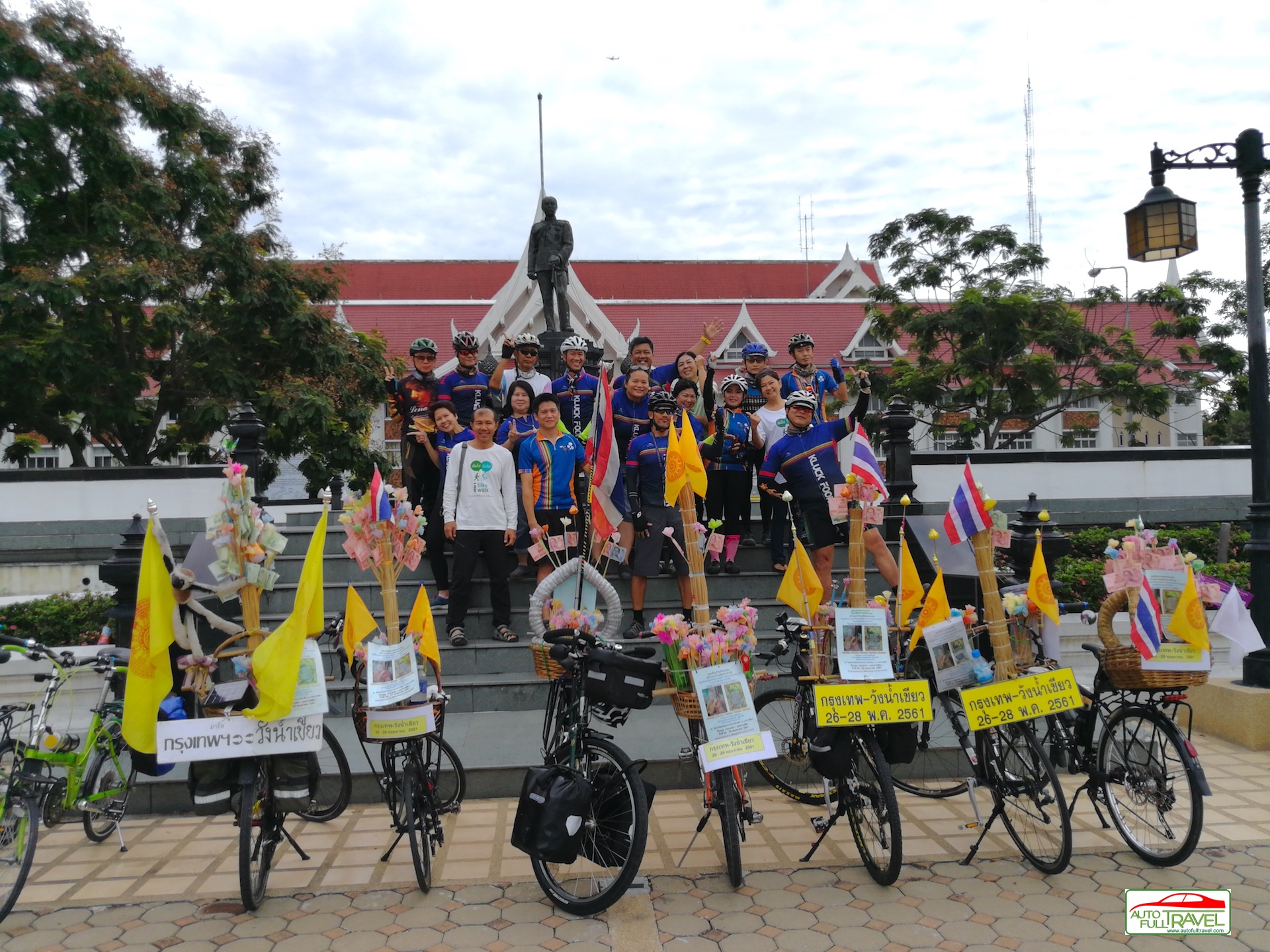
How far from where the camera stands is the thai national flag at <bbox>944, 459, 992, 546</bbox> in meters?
4.26

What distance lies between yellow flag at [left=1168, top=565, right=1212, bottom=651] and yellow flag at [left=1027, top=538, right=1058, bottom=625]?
1.70 feet

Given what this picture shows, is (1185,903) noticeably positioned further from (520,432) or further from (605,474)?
(520,432)

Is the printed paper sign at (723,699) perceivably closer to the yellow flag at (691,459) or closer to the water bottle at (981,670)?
the yellow flag at (691,459)

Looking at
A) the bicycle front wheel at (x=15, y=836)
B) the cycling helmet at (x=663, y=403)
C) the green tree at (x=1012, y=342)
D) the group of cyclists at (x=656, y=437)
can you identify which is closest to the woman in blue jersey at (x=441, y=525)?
the group of cyclists at (x=656, y=437)

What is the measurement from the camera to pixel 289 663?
3854 millimetres

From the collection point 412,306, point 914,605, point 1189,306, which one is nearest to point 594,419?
point 914,605

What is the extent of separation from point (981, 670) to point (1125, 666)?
2.15ft

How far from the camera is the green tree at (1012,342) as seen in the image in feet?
53.2

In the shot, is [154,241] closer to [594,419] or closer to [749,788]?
[594,419]

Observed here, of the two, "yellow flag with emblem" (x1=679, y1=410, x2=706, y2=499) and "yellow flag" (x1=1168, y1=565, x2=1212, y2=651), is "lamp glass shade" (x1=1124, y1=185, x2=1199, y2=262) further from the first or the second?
"yellow flag with emblem" (x1=679, y1=410, x2=706, y2=499)

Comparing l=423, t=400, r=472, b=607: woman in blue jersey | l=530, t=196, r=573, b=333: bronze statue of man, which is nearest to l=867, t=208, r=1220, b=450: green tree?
l=530, t=196, r=573, b=333: bronze statue of man

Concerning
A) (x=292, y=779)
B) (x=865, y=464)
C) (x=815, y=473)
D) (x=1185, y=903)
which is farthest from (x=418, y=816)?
(x=815, y=473)

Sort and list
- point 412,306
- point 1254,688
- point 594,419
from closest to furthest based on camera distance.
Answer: point 1254,688, point 594,419, point 412,306

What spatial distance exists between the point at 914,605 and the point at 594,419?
2.71 meters
